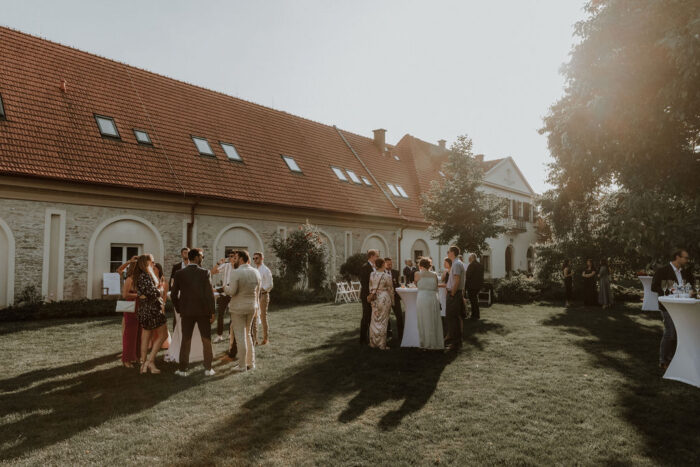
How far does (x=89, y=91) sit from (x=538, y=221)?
37.1 m

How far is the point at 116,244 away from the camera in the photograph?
16094mm

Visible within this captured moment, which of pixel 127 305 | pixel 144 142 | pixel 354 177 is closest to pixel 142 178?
pixel 144 142

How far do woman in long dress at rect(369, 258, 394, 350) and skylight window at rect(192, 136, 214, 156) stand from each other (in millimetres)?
12804

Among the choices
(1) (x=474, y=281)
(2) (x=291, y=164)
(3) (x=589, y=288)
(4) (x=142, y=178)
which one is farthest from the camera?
(2) (x=291, y=164)

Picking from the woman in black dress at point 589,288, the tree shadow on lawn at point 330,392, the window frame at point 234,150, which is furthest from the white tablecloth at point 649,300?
the window frame at point 234,150

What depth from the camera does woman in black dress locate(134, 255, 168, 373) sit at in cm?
763

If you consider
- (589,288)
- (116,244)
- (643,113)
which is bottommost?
(589,288)

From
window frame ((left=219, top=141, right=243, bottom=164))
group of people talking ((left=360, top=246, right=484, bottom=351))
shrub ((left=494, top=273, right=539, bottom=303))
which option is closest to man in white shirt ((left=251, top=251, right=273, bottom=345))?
group of people talking ((left=360, top=246, right=484, bottom=351))

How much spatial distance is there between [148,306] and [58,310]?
6960mm

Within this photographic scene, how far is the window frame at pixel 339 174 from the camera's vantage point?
25.8 meters

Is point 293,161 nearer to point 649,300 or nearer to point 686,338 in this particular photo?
point 649,300

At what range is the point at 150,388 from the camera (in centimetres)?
680

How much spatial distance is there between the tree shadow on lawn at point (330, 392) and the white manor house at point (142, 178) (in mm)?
9868

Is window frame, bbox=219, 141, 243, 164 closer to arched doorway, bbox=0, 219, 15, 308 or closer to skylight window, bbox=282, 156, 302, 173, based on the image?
skylight window, bbox=282, 156, 302, 173
